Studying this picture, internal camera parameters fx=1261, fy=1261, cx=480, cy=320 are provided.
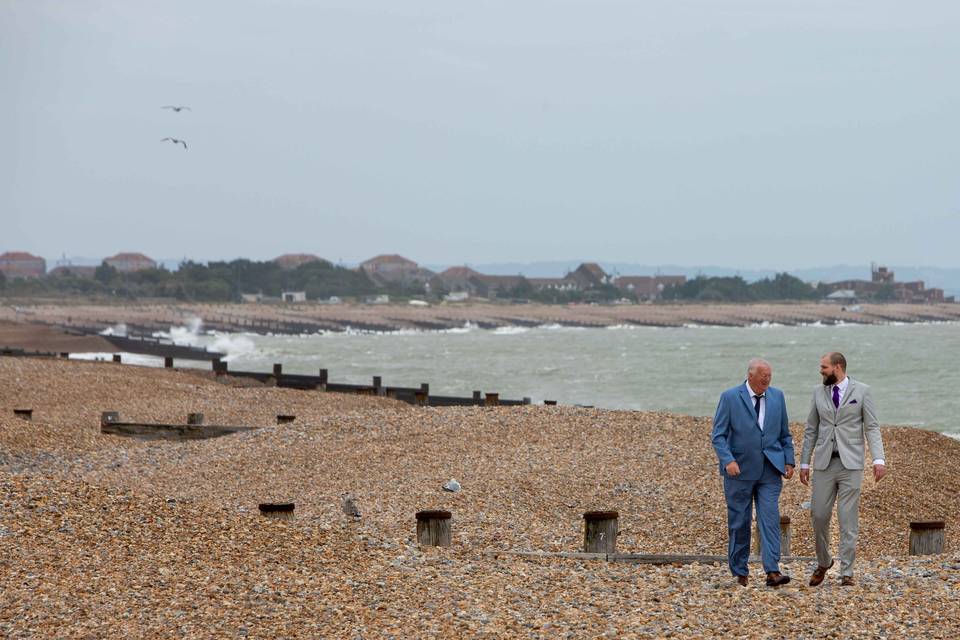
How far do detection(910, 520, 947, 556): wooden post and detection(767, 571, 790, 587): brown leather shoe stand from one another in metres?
2.01

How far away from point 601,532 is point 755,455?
200 cm

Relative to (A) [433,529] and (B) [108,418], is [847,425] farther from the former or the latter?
(B) [108,418]

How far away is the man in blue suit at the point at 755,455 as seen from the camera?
8742mm

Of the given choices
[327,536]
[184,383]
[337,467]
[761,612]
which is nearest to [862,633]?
[761,612]

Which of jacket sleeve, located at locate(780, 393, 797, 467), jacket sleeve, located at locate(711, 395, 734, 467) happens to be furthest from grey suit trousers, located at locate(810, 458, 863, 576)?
jacket sleeve, located at locate(711, 395, 734, 467)

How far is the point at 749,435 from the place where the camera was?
8750 mm

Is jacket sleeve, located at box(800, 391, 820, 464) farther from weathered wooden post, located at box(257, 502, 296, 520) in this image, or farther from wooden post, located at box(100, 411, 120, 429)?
wooden post, located at box(100, 411, 120, 429)

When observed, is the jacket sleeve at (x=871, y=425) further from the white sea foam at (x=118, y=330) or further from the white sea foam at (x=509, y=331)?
the white sea foam at (x=509, y=331)

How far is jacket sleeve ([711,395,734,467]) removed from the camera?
8742 mm

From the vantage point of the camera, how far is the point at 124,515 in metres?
10.4

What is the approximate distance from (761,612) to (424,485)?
676 centimetres

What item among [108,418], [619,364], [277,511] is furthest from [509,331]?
[277,511]

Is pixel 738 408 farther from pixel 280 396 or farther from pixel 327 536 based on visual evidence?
pixel 280 396

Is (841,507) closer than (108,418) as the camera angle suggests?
Yes
